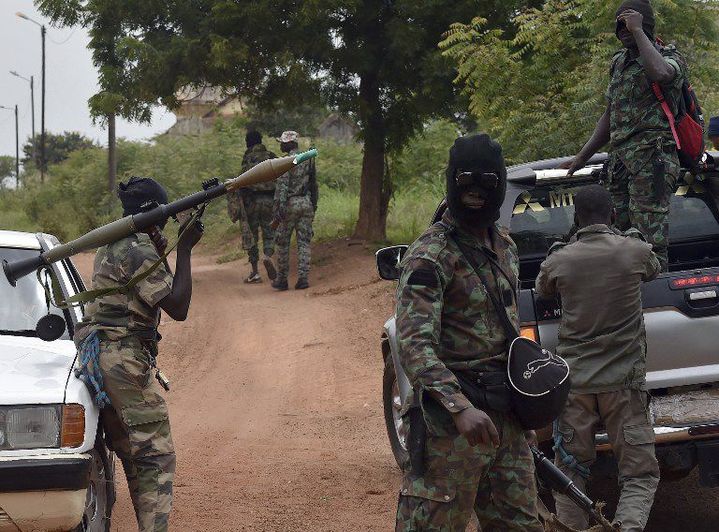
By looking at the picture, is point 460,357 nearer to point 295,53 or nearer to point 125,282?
point 125,282

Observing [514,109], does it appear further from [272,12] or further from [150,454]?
[150,454]

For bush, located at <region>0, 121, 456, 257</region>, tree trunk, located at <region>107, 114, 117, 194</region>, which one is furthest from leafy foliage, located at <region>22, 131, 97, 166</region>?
tree trunk, located at <region>107, 114, 117, 194</region>

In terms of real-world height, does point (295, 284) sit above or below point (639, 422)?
below

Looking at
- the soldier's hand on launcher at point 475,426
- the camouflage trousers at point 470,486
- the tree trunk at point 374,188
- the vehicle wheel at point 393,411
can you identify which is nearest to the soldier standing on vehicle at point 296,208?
the tree trunk at point 374,188

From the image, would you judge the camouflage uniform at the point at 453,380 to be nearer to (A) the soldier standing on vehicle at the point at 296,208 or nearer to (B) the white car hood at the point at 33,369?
(B) the white car hood at the point at 33,369

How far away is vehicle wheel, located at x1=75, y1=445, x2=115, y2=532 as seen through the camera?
5.29 m

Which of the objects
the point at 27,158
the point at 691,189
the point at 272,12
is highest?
the point at 272,12

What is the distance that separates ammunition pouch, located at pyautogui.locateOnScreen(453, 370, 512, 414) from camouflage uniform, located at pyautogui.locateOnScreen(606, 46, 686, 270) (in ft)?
8.04

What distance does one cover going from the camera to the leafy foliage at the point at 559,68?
38.4 feet

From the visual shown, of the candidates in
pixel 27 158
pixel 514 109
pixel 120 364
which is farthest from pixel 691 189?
pixel 27 158

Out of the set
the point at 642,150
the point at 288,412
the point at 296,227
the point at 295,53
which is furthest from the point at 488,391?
the point at 295,53

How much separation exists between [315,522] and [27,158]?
8054cm

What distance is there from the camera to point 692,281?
5.38 meters

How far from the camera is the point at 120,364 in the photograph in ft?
17.2
